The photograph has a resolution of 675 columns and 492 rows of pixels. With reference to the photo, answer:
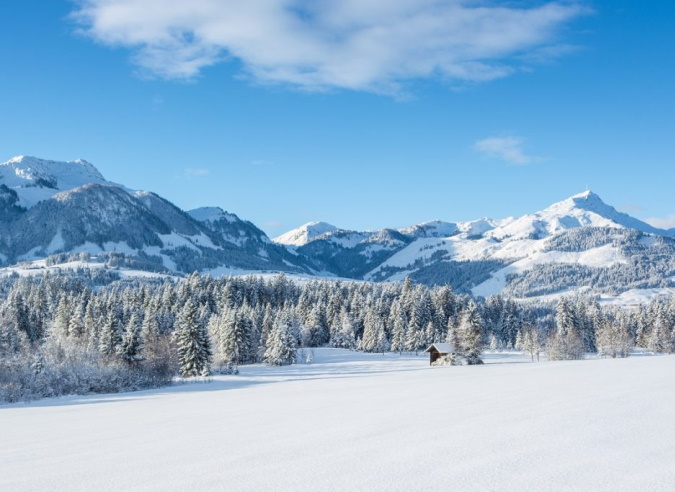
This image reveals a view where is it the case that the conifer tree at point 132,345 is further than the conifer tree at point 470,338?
No

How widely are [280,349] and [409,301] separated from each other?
4222cm

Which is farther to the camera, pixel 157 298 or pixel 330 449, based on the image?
pixel 157 298

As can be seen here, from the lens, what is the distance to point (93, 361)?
6278 cm

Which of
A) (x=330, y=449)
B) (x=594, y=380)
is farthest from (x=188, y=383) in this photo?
(x=330, y=449)

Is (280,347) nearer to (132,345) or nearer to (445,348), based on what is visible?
(132,345)

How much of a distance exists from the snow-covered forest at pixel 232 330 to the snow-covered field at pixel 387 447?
102ft

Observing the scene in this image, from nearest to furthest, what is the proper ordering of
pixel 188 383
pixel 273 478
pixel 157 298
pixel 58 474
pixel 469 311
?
pixel 273 478 < pixel 58 474 < pixel 188 383 < pixel 469 311 < pixel 157 298

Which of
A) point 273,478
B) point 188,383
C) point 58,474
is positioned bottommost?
point 188,383

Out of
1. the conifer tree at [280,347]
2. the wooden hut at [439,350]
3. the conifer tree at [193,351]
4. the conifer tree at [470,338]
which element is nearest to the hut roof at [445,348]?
the wooden hut at [439,350]

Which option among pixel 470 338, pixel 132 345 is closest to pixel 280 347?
pixel 132 345

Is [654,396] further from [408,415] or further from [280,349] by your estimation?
[280,349]

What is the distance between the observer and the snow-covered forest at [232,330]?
54.5 meters

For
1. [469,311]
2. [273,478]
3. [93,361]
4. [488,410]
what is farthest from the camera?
[469,311]

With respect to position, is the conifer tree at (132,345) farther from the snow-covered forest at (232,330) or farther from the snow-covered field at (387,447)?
the snow-covered field at (387,447)
